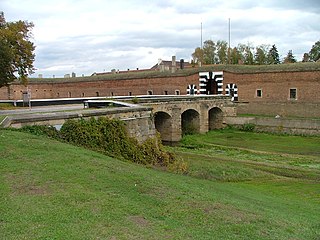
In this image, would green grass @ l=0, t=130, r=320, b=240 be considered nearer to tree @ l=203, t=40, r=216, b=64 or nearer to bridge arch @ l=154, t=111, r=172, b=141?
bridge arch @ l=154, t=111, r=172, b=141

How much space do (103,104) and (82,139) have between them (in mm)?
7242

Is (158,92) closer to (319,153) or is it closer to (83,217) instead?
(319,153)

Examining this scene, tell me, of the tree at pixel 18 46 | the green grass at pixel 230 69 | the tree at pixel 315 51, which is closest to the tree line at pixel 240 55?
the tree at pixel 315 51

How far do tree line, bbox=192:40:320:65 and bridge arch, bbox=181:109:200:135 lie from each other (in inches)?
1232

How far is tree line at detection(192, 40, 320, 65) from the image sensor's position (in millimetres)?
65375

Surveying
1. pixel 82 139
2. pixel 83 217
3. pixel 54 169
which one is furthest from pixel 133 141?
pixel 83 217

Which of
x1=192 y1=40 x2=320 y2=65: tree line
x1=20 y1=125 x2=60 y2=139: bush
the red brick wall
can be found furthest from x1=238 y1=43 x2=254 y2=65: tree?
x1=20 y1=125 x2=60 y2=139: bush

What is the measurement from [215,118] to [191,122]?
323cm

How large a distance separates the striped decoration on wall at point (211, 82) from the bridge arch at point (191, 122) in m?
7.78

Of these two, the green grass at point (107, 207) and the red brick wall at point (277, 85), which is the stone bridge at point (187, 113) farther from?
the green grass at point (107, 207)

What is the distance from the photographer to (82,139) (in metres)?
14.9

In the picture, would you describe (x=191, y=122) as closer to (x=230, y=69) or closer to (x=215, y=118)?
(x=215, y=118)

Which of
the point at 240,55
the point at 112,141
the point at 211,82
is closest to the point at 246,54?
the point at 240,55

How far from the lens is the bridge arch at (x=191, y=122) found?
3462cm
